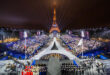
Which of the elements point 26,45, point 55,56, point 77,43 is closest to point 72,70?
point 55,56

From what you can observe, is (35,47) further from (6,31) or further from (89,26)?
(89,26)

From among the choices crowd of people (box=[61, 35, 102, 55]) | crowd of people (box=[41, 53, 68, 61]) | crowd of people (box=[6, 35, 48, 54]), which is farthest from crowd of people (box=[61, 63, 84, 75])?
crowd of people (box=[6, 35, 48, 54])

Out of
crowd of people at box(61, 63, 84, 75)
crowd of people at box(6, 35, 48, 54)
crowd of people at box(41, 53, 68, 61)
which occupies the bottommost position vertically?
crowd of people at box(61, 63, 84, 75)

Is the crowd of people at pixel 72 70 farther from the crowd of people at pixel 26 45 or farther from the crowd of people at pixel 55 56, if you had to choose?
the crowd of people at pixel 26 45

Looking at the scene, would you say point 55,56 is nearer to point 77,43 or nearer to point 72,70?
point 72,70

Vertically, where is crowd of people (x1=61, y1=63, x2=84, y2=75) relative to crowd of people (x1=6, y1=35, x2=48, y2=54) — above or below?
below

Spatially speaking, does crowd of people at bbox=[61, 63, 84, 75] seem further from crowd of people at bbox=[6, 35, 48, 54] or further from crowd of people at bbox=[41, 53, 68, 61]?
crowd of people at bbox=[6, 35, 48, 54]

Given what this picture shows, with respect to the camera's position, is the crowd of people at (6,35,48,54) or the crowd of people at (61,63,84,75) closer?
the crowd of people at (61,63,84,75)

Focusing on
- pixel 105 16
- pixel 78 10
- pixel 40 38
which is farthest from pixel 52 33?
pixel 105 16
